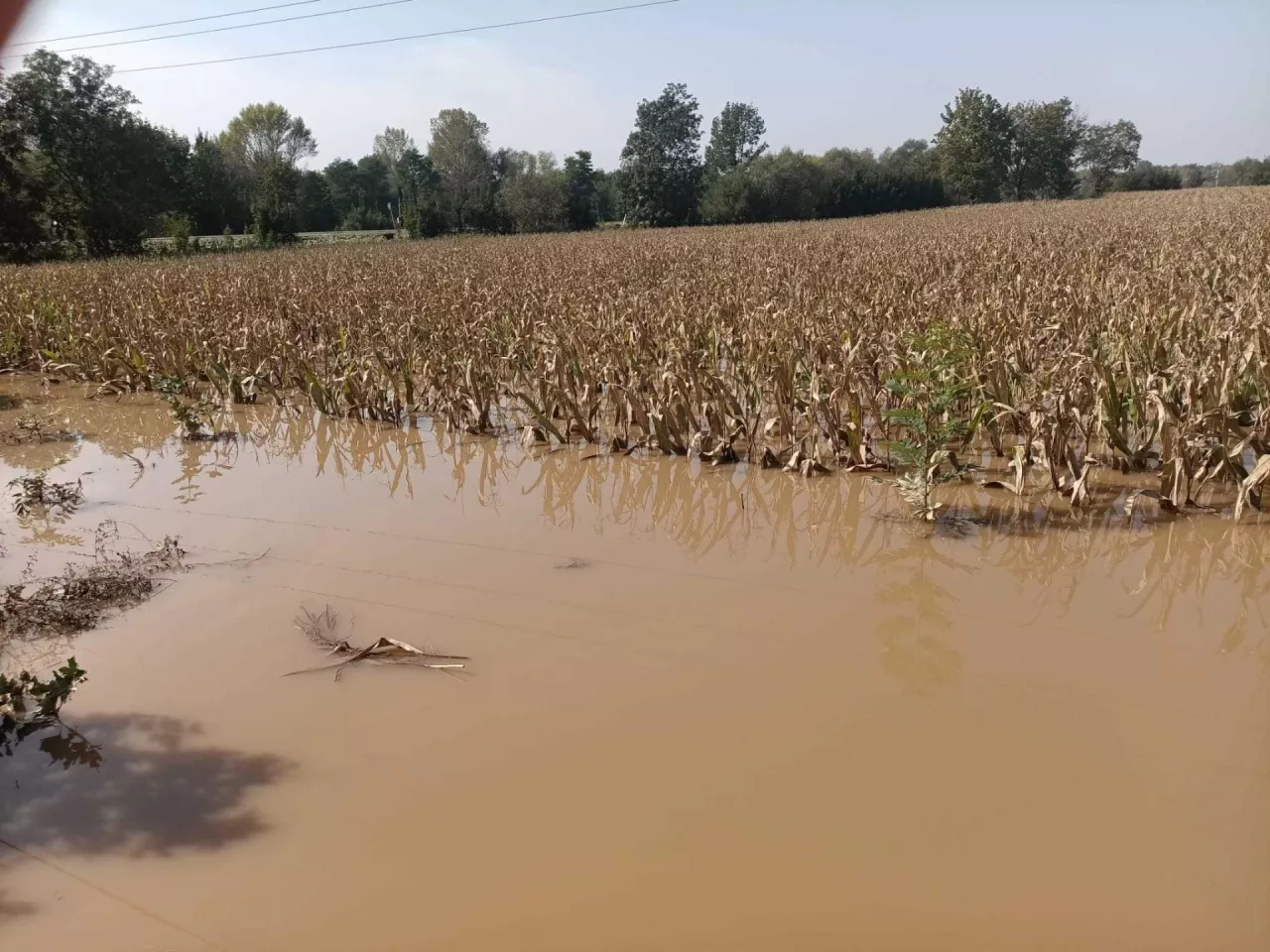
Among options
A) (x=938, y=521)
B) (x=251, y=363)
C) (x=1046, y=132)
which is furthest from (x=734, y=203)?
(x=938, y=521)

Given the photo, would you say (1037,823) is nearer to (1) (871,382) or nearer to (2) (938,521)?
(2) (938,521)

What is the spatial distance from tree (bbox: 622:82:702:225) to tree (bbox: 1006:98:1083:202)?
3063cm

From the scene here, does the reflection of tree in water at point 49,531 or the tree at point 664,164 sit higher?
the tree at point 664,164

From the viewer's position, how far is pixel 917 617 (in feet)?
12.9

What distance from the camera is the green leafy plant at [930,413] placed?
4883 mm

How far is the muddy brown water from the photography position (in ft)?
7.83

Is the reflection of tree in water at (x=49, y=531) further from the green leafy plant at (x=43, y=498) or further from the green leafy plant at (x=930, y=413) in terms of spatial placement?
the green leafy plant at (x=930, y=413)

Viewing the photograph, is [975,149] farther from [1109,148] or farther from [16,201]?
[16,201]

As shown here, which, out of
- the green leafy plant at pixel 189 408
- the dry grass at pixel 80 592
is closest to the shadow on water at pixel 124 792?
the dry grass at pixel 80 592

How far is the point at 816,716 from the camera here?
317 centimetres

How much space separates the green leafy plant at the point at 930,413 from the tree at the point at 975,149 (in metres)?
73.9

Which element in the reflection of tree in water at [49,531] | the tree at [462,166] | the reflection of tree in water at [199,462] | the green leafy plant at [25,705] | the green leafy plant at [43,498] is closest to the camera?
the green leafy plant at [25,705]

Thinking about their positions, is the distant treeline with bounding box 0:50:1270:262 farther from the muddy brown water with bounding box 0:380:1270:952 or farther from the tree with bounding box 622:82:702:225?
the muddy brown water with bounding box 0:380:1270:952

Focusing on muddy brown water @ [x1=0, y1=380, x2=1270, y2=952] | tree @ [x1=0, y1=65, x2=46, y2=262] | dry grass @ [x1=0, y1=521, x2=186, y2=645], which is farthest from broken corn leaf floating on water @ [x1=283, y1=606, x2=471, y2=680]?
tree @ [x1=0, y1=65, x2=46, y2=262]
